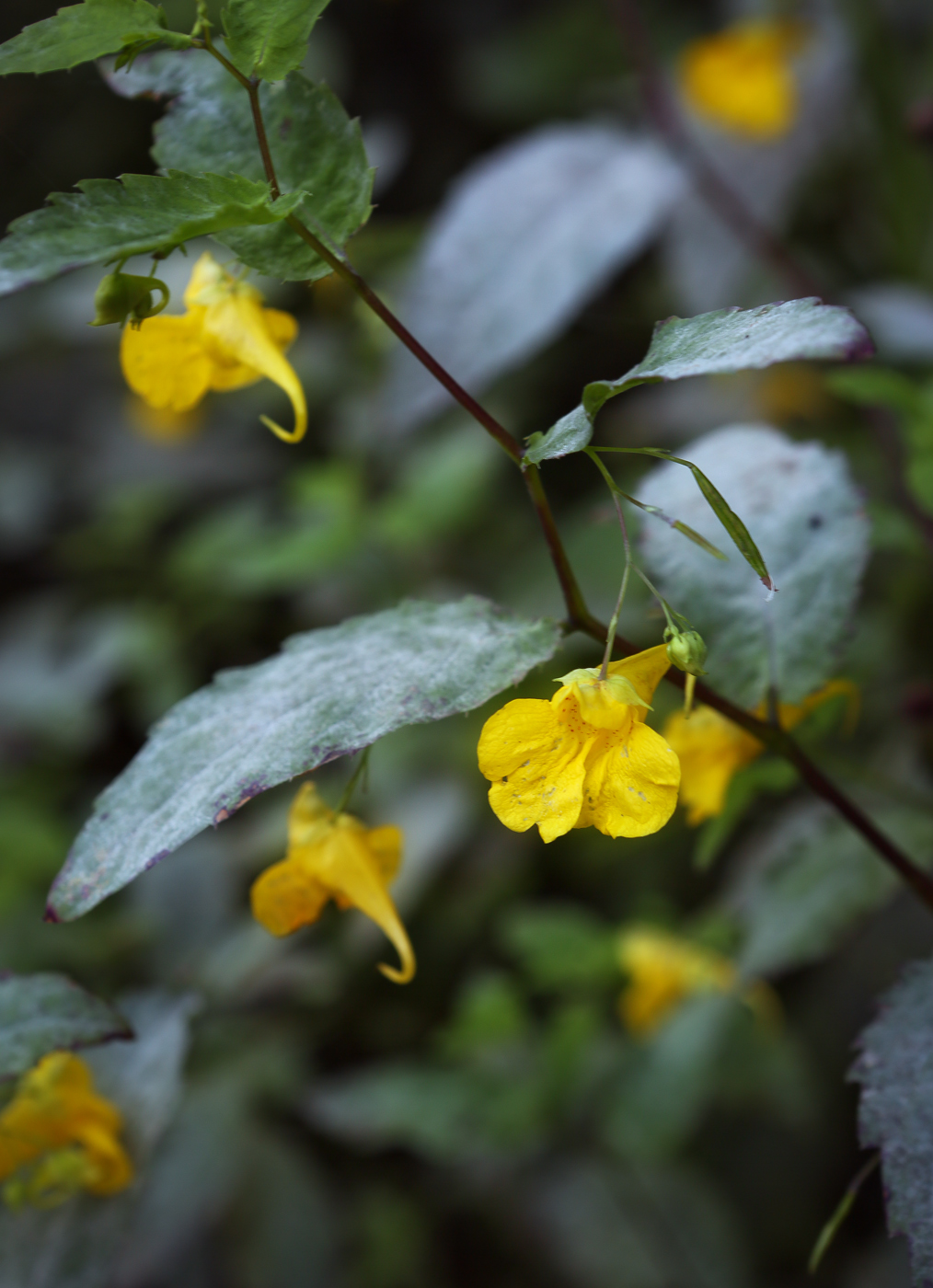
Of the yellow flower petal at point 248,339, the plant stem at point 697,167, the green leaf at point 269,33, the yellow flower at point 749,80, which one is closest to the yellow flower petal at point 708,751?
the yellow flower petal at point 248,339

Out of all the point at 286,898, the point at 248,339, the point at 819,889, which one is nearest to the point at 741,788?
the point at 819,889

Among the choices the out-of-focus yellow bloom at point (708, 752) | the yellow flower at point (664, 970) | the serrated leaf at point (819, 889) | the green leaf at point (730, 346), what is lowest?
the yellow flower at point (664, 970)

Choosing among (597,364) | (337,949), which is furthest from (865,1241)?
(597,364)

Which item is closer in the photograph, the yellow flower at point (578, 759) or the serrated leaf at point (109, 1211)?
the yellow flower at point (578, 759)

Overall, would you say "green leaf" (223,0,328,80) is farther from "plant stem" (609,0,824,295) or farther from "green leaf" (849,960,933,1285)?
"plant stem" (609,0,824,295)

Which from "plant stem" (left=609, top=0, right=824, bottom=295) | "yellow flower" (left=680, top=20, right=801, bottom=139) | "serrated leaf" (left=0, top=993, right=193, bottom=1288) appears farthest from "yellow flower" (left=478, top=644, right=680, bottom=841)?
"yellow flower" (left=680, top=20, right=801, bottom=139)

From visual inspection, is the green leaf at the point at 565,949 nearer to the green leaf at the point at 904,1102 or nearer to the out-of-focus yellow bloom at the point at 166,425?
the green leaf at the point at 904,1102

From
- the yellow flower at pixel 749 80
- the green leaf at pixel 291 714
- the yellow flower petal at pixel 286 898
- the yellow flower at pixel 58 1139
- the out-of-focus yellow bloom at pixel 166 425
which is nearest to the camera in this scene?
the green leaf at pixel 291 714

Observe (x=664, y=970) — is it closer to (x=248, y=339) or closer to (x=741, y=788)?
(x=741, y=788)

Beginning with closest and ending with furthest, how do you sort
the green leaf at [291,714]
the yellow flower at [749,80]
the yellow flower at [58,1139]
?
the green leaf at [291,714] < the yellow flower at [58,1139] < the yellow flower at [749,80]
